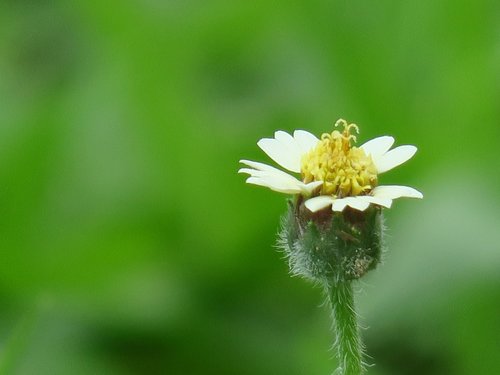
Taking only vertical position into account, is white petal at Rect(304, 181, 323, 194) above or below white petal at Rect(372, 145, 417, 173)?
below

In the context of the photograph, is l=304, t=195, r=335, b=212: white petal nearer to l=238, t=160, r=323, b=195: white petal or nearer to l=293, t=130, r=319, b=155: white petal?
l=238, t=160, r=323, b=195: white petal

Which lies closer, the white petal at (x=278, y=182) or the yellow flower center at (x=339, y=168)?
the white petal at (x=278, y=182)

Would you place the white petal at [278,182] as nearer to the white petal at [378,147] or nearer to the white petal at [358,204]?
the white petal at [358,204]

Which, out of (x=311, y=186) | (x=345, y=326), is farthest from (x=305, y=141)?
(x=345, y=326)

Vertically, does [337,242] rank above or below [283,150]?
below

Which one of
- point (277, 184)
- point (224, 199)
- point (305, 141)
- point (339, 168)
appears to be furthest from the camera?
point (224, 199)

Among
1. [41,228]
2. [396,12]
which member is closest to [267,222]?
[41,228]

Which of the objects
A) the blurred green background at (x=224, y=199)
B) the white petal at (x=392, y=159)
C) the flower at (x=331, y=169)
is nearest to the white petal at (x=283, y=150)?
the flower at (x=331, y=169)

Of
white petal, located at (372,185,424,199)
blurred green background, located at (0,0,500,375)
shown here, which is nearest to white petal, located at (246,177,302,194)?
white petal, located at (372,185,424,199)

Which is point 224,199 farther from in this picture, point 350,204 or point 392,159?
point 350,204
